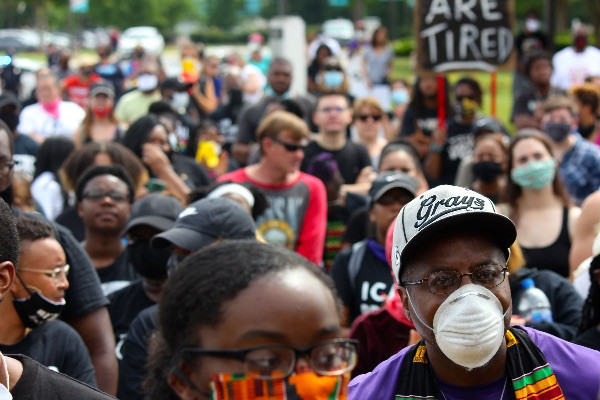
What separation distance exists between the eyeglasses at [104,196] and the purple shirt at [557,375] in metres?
3.46

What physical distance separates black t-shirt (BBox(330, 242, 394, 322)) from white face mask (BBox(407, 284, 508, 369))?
2.53m

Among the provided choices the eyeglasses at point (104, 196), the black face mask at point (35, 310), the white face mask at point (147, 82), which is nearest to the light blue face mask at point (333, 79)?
the white face mask at point (147, 82)

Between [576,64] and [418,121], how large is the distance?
4745 millimetres

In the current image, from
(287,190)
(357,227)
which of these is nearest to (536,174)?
(357,227)

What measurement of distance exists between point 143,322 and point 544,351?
216 cm

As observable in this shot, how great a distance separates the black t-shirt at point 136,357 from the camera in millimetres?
4684

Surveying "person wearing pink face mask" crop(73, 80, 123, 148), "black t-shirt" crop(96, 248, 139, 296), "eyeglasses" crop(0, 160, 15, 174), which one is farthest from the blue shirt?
"eyeglasses" crop(0, 160, 15, 174)

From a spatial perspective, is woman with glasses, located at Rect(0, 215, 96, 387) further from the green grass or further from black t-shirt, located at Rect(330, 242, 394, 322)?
the green grass

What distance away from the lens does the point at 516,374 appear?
2.96 meters

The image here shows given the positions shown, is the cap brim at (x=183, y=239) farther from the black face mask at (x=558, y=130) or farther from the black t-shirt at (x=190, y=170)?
the black face mask at (x=558, y=130)

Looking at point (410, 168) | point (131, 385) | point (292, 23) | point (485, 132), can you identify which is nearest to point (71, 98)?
point (292, 23)

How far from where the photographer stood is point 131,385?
4.77 metres

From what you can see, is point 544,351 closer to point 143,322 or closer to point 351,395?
point 351,395

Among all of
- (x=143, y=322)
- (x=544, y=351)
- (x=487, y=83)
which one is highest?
(x=544, y=351)
